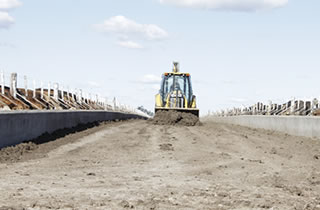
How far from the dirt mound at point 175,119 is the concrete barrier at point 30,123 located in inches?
287

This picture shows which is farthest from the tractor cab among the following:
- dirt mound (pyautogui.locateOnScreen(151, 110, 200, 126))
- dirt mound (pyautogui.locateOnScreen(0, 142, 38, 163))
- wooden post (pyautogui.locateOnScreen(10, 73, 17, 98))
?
dirt mound (pyautogui.locateOnScreen(0, 142, 38, 163))

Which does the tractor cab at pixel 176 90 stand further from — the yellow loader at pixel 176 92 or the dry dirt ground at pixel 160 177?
the dry dirt ground at pixel 160 177

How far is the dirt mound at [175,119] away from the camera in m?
30.6

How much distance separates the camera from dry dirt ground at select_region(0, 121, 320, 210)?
6.96 metres

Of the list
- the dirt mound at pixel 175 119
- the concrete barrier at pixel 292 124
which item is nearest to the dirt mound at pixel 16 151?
the concrete barrier at pixel 292 124

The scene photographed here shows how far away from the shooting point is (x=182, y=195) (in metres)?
7.45

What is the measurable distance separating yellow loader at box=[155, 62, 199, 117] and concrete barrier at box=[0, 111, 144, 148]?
38.4ft

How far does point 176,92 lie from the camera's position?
36.0 m

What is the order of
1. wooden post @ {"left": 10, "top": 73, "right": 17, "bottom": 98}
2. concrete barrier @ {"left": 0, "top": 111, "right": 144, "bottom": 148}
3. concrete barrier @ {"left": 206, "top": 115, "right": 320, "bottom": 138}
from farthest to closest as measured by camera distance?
1. wooden post @ {"left": 10, "top": 73, "right": 17, "bottom": 98}
2. concrete barrier @ {"left": 206, "top": 115, "right": 320, "bottom": 138}
3. concrete barrier @ {"left": 0, "top": 111, "right": 144, "bottom": 148}

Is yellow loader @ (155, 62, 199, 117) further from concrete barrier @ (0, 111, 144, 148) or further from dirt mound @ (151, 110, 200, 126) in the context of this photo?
concrete barrier @ (0, 111, 144, 148)

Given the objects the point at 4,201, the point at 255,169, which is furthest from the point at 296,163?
the point at 4,201

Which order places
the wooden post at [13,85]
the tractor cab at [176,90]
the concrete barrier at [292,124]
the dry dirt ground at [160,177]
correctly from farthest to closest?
the tractor cab at [176,90] < the wooden post at [13,85] < the concrete barrier at [292,124] < the dry dirt ground at [160,177]

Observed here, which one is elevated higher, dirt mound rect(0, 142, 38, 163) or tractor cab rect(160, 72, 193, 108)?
tractor cab rect(160, 72, 193, 108)

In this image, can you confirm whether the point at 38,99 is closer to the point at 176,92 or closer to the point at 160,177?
the point at 176,92
